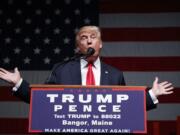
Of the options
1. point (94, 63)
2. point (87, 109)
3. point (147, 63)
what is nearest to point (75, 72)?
point (94, 63)

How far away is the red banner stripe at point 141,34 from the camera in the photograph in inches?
147

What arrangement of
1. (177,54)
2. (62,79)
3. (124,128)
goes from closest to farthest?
(124,128), (62,79), (177,54)

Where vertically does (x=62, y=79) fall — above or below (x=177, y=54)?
below

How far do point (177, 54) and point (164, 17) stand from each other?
1.27 ft

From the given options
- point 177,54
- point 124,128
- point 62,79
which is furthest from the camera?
point 177,54

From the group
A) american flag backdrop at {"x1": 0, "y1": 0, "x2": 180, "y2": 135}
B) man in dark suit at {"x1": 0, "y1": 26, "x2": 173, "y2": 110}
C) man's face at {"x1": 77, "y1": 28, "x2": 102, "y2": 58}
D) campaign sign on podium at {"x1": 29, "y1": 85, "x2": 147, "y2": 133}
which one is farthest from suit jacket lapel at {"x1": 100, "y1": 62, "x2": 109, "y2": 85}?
american flag backdrop at {"x1": 0, "y1": 0, "x2": 180, "y2": 135}

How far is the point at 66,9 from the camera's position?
391 cm

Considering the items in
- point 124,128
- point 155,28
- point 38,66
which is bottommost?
point 124,128

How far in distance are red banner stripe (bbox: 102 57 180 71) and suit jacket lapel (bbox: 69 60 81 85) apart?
1.42 meters

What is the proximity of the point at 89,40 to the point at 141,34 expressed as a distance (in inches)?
59.8

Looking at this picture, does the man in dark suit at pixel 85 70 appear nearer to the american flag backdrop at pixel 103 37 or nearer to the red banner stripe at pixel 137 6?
the american flag backdrop at pixel 103 37

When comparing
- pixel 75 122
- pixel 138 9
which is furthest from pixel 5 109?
A: pixel 75 122

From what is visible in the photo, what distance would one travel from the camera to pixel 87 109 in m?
1.76

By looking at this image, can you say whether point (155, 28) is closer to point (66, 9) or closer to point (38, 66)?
point (66, 9)
